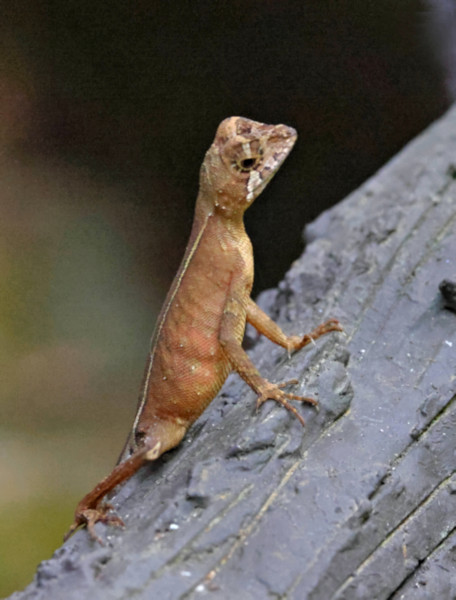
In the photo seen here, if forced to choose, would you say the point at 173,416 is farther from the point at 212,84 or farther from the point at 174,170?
the point at 212,84

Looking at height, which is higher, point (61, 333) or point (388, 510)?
point (388, 510)

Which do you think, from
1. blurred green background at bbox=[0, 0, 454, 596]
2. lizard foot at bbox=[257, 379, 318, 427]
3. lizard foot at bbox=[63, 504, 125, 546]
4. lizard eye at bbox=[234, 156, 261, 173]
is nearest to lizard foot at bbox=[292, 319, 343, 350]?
lizard foot at bbox=[257, 379, 318, 427]

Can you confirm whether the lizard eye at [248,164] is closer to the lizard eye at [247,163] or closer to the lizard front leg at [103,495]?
the lizard eye at [247,163]

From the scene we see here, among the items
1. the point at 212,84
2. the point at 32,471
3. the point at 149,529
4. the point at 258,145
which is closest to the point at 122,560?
the point at 149,529

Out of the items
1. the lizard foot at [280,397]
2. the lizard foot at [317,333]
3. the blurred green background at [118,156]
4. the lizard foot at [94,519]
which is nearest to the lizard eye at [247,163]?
the lizard foot at [317,333]

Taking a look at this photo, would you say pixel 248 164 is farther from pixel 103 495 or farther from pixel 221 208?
pixel 103 495

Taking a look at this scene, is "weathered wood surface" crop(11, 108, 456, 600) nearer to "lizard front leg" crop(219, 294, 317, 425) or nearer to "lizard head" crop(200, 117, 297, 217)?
"lizard front leg" crop(219, 294, 317, 425)

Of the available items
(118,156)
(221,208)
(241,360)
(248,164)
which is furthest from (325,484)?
(118,156)
